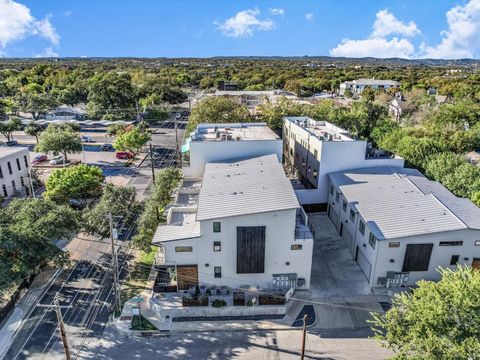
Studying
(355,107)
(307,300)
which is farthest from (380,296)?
(355,107)

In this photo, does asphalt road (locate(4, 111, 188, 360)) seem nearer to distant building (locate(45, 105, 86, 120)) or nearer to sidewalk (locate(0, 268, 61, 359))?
sidewalk (locate(0, 268, 61, 359))

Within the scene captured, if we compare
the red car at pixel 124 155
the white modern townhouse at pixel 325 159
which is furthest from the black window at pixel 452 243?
the red car at pixel 124 155

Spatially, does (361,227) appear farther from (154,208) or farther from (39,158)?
(39,158)

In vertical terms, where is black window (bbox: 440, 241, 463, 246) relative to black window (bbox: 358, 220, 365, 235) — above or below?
above

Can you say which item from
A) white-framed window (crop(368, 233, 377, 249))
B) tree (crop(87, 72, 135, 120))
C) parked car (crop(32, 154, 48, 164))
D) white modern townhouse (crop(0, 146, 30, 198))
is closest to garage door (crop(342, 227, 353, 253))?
white-framed window (crop(368, 233, 377, 249))

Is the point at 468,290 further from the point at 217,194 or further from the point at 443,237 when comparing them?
the point at 217,194

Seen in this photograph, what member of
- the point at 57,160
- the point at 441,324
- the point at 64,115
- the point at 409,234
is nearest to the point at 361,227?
the point at 409,234
